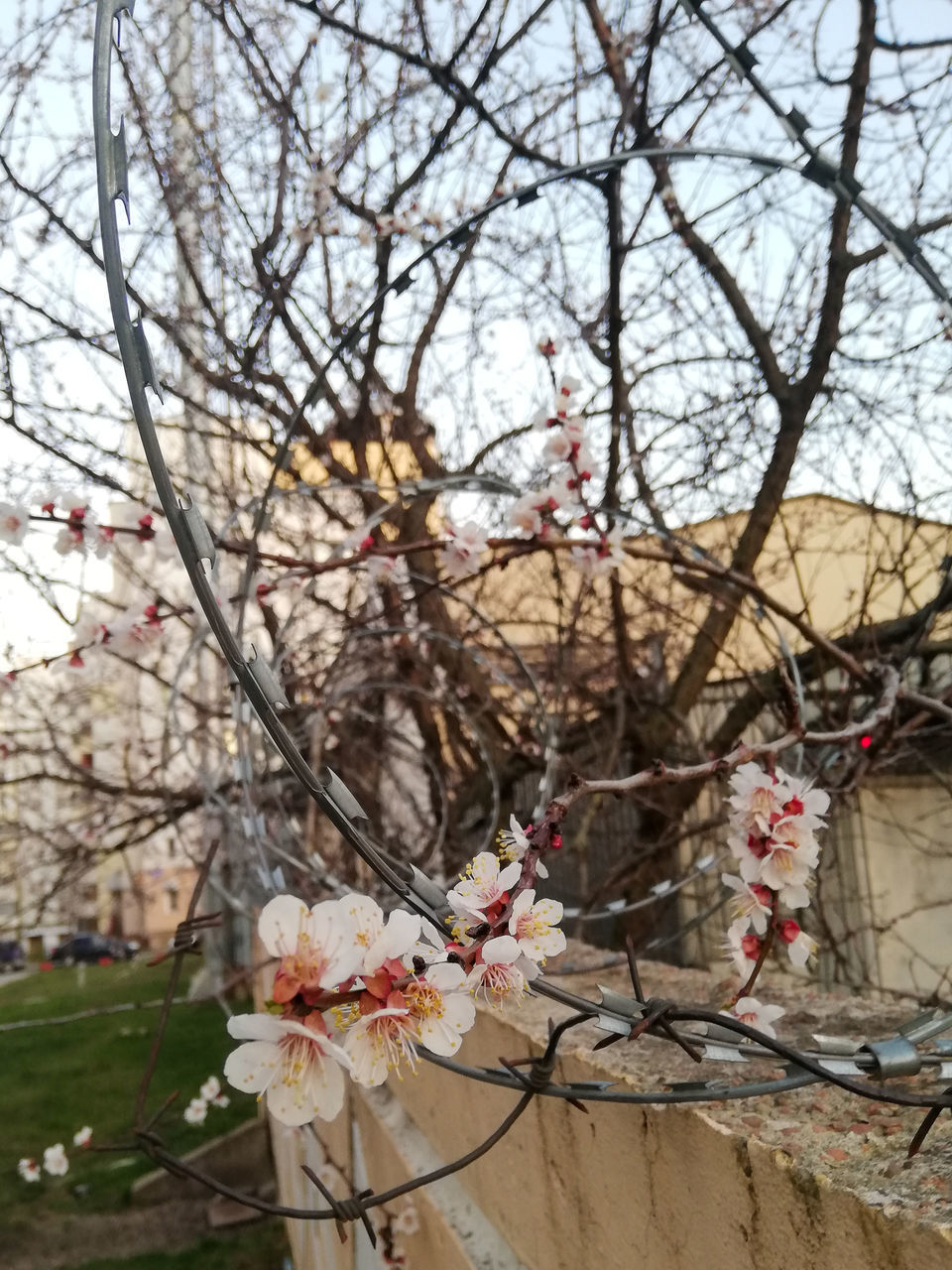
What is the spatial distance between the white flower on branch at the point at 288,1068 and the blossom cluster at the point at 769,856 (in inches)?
20.3

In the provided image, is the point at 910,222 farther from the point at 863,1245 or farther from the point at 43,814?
the point at 43,814

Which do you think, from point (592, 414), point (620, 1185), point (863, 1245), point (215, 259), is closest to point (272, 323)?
point (215, 259)

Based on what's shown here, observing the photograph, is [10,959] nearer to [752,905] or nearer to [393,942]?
[752,905]

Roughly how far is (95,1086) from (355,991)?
27.9ft

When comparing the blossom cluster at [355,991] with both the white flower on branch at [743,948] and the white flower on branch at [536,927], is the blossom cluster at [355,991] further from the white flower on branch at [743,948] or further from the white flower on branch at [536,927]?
the white flower on branch at [743,948]

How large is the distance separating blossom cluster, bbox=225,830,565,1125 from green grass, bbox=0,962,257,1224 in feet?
11.3

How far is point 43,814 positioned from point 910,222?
16.3 ft

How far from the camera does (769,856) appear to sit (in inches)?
42.1

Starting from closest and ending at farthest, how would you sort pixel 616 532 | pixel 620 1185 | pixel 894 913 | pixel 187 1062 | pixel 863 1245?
pixel 863 1245 < pixel 620 1185 < pixel 616 532 < pixel 894 913 < pixel 187 1062

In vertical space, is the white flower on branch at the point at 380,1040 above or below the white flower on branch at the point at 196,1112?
above

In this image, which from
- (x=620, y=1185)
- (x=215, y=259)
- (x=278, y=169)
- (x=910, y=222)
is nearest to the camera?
(x=620, y=1185)

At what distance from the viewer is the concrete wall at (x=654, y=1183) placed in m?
0.70

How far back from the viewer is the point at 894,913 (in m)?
4.57

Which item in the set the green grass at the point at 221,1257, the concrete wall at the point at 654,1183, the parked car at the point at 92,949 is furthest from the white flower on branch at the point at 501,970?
the parked car at the point at 92,949
